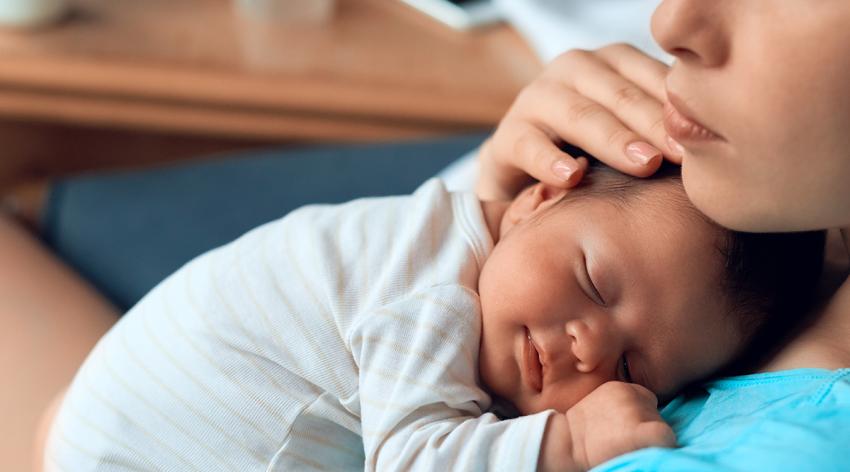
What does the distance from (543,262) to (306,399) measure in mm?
189

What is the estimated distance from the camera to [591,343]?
2.40ft

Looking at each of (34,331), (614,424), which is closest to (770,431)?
(614,424)

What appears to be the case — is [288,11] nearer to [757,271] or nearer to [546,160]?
[546,160]

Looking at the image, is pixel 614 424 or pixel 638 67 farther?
pixel 638 67

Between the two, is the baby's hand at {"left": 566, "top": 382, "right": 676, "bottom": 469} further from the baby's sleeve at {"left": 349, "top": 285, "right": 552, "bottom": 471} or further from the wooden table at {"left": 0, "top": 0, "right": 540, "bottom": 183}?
the wooden table at {"left": 0, "top": 0, "right": 540, "bottom": 183}

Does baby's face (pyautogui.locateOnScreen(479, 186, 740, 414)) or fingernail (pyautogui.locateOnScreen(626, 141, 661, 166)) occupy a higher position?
fingernail (pyautogui.locateOnScreen(626, 141, 661, 166))

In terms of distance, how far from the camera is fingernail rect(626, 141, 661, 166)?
76 centimetres

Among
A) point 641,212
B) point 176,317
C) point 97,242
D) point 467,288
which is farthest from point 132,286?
point 641,212

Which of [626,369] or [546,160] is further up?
[546,160]

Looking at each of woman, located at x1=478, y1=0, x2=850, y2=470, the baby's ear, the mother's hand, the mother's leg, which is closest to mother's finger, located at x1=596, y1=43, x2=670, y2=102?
the mother's hand

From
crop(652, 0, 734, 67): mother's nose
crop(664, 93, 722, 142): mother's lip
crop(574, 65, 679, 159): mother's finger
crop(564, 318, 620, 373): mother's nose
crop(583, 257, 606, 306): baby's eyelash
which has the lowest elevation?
crop(564, 318, 620, 373): mother's nose

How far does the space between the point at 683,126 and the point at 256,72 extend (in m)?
0.96

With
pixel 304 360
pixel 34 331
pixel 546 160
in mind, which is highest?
pixel 546 160

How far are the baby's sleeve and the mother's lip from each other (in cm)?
20
